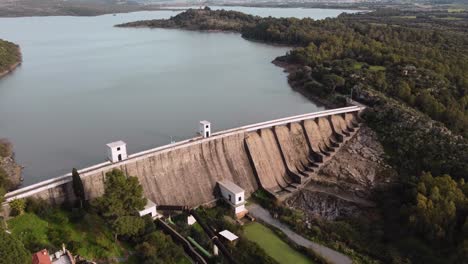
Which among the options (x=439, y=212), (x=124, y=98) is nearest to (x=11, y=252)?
(x=439, y=212)

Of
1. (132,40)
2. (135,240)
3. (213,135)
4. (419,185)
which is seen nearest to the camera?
(135,240)

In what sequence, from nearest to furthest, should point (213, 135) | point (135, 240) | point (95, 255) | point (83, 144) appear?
point (95, 255) < point (135, 240) < point (213, 135) < point (83, 144)

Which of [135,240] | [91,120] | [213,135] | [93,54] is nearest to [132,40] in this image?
[93,54]

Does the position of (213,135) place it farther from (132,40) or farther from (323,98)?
(132,40)

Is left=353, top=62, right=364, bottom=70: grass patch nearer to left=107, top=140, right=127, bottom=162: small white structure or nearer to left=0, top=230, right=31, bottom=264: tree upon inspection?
left=107, top=140, right=127, bottom=162: small white structure

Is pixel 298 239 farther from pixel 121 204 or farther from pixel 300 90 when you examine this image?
pixel 300 90

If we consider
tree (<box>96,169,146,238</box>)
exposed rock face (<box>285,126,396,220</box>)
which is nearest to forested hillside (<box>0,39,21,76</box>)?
tree (<box>96,169,146,238</box>)

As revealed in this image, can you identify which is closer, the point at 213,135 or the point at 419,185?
the point at 419,185

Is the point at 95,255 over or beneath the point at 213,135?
beneath
